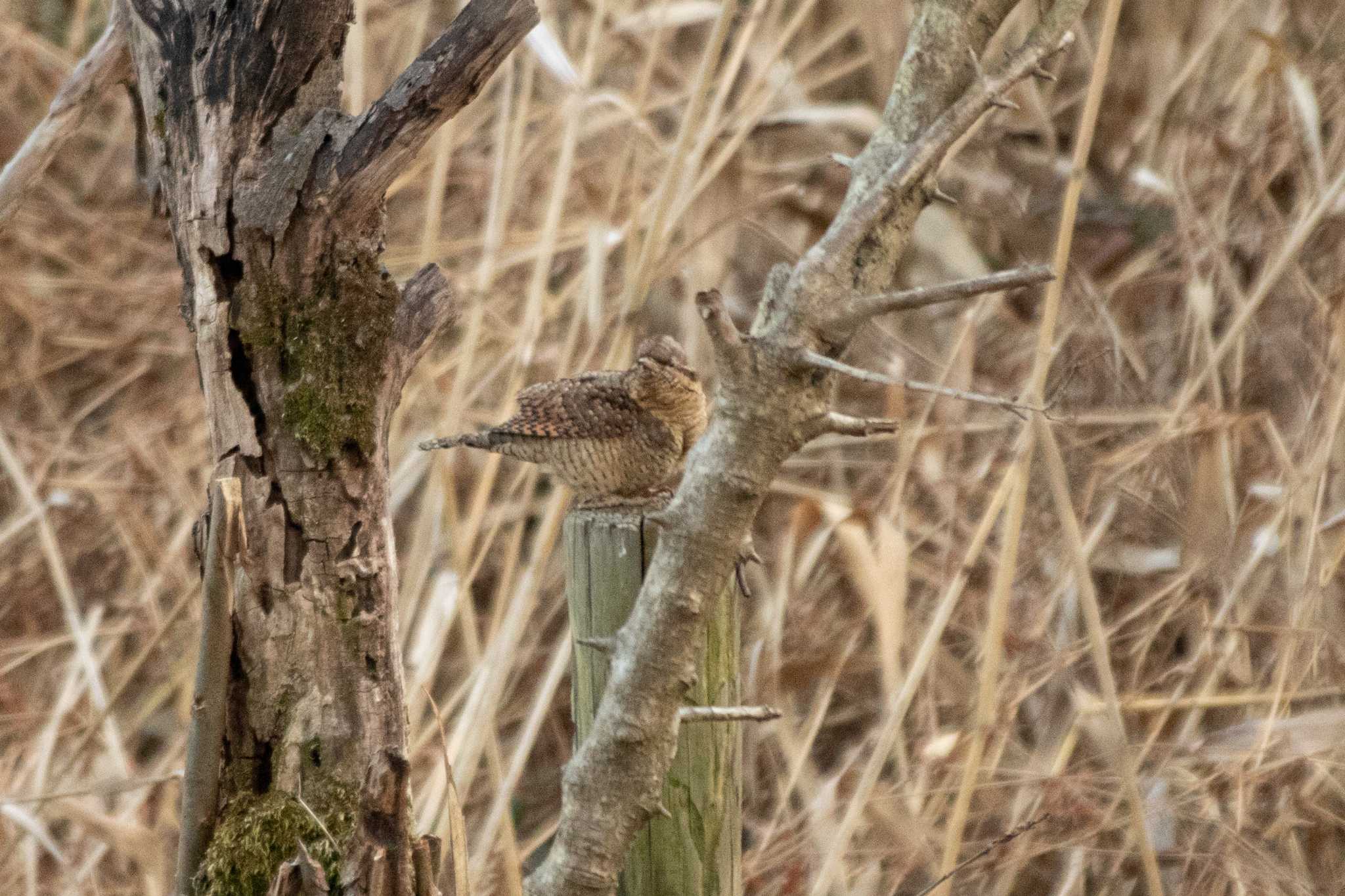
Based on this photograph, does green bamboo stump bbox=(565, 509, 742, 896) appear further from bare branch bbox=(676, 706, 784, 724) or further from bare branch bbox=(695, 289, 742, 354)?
bare branch bbox=(695, 289, 742, 354)

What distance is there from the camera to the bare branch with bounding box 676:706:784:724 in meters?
1.31

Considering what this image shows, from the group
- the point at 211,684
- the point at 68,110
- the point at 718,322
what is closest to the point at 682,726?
the point at 211,684

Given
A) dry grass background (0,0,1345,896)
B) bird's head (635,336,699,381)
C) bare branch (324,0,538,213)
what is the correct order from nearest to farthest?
1. bare branch (324,0,538,213)
2. bird's head (635,336,699,381)
3. dry grass background (0,0,1345,896)

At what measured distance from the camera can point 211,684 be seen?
4.17 feet

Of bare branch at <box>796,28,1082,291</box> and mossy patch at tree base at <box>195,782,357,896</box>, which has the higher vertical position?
bare branch at <box>796,28,1082,291</box>

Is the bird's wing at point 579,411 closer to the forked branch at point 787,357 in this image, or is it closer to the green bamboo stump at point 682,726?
the green bamboo stump at point 682,726

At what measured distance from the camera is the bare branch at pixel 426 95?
1210 mm

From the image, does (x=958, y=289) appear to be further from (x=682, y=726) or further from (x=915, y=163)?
(x=682, y=726)

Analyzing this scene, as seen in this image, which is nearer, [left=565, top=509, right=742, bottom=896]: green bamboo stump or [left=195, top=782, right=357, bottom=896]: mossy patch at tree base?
[left=195, top=782, right=357, bottom=896]: mossy patch at tree base

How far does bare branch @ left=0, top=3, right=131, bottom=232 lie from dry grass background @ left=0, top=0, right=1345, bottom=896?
0.84 meters

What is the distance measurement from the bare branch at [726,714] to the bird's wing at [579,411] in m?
0.52

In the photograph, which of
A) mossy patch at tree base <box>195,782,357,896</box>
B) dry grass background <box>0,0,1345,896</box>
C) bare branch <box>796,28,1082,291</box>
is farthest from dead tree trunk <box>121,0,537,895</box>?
dry grass background <box>0,0,1345,896</box>

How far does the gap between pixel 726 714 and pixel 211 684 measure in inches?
20.2

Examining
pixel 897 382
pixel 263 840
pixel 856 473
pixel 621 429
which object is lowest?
pixel 263 840
